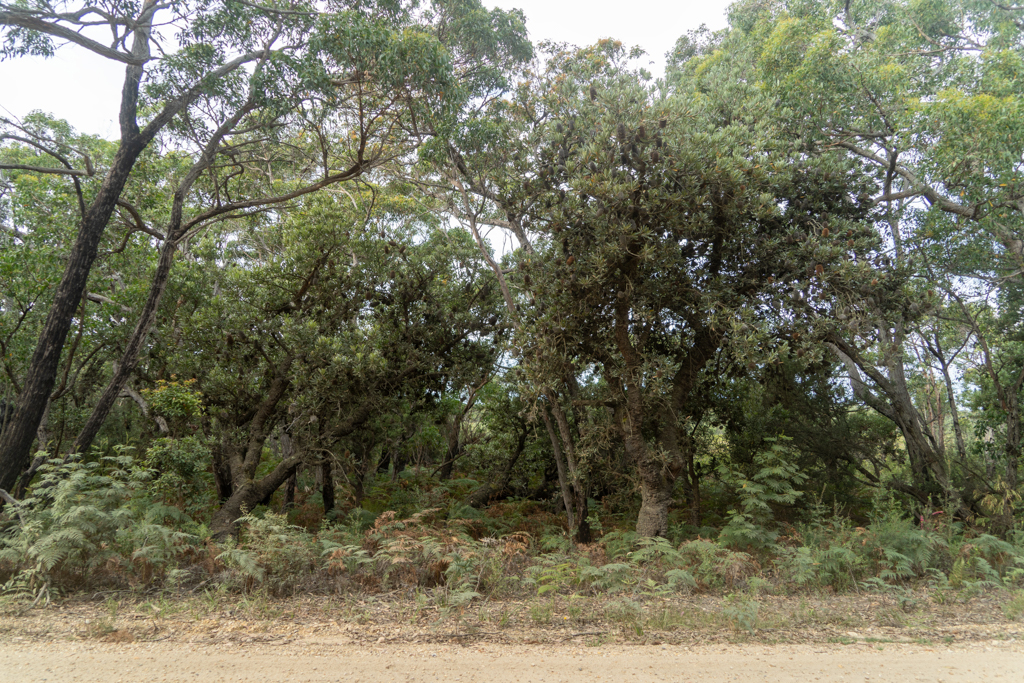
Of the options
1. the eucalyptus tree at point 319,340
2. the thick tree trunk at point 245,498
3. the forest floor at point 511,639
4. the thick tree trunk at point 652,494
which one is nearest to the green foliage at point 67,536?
the forest floor at point 511,639

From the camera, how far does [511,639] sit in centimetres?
537

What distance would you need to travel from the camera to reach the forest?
8.20 m

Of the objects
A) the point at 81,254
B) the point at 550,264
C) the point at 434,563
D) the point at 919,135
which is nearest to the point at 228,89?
the point at 81,254

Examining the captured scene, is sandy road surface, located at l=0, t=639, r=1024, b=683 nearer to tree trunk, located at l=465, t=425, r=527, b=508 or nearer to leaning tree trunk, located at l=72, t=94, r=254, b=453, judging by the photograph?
leaning tree trunk, located at l=72, t=94, r=254, b=453

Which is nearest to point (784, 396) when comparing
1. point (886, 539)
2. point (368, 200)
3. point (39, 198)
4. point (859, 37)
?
point (886, 539)

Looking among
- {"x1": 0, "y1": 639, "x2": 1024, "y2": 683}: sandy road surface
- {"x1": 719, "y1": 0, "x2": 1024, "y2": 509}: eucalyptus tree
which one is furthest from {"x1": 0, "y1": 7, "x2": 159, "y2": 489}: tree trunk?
{"x1": 719, "y1": 0, "x2": 1024, "y2": 509}: eucalyptus tree

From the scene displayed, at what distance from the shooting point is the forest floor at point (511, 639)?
15.2 ft

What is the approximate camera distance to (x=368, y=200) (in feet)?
45.9

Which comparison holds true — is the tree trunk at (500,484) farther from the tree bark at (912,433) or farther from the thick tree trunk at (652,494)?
the tree bark at (912,433)

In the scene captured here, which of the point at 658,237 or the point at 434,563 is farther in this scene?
the point at 658,237

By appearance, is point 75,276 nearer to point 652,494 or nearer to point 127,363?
point 127,363

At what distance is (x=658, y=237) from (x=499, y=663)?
22.1 ft

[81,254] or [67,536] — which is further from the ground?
[81,254]

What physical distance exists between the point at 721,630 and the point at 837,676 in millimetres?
1183
